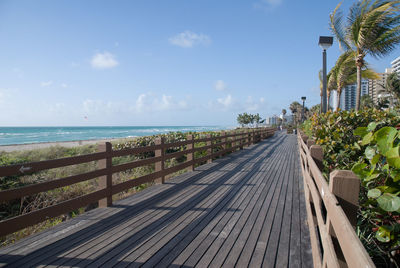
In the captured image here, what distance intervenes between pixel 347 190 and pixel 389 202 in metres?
0.19

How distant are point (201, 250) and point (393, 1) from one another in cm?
766

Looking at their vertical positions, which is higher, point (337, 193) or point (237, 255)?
point (337, 193)

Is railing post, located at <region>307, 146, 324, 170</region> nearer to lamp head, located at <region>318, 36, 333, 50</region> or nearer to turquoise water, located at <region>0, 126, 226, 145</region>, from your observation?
lamp head, located at <region>318, 36, 333, 50</region>

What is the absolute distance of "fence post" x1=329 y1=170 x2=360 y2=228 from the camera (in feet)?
4.08

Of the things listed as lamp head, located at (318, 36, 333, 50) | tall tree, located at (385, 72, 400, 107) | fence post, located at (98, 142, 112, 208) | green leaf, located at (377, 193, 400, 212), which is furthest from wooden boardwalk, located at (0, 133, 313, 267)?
tall tree, located at (385, 72, 400, 107)

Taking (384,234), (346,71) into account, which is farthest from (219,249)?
(346,71)

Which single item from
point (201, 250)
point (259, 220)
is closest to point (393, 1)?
point (259, 220)

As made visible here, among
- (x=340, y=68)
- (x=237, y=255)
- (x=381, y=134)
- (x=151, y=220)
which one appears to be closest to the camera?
(x=381, y=134)

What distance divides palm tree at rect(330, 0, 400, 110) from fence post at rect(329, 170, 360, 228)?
7.25 metres

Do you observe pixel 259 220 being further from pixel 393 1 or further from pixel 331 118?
pixel 393 1

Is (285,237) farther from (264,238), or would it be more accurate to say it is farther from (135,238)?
(135,238)

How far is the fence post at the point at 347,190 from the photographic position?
1.24m

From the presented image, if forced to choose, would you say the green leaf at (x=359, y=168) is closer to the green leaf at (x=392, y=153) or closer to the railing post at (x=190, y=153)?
the green leaf at (x=392, y=153)

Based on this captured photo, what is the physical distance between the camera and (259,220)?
133 inches
